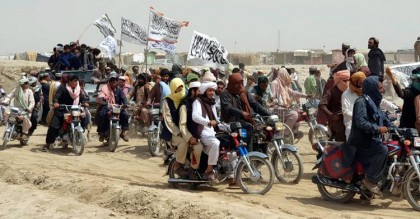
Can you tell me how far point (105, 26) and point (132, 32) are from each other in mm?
2386

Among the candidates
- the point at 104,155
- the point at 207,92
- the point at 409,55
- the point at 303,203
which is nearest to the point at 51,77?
the point at 104,155

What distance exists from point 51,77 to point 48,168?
9.15m

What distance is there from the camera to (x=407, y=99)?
30.6ft

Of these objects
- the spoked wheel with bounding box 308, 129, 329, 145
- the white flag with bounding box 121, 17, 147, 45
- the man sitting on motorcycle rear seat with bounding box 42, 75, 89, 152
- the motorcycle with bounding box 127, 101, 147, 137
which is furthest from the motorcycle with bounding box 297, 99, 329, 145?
the white flag with bounding box 121, 17, 147, 45

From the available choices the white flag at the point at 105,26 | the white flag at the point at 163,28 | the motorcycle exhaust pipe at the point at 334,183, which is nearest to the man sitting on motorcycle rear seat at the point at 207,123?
the motorcycle exhaust pipe at the point at 334,183

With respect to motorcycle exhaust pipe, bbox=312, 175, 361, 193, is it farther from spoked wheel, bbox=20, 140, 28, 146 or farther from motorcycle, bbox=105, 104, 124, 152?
spoked wheel, bbox=20, 140, 28, 146

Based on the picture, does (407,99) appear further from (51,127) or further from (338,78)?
(51,127)

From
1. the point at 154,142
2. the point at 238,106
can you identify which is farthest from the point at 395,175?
the point at 154,142

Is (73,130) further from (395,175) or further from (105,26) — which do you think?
(105,26)

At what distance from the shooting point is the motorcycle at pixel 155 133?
1358 cm

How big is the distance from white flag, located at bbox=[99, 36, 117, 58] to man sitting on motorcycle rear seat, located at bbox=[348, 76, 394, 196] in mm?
16414

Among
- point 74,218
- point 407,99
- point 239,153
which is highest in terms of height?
point 407,99

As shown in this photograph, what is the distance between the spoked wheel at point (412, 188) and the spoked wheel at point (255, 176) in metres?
1.85

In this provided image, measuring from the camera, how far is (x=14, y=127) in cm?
1443
